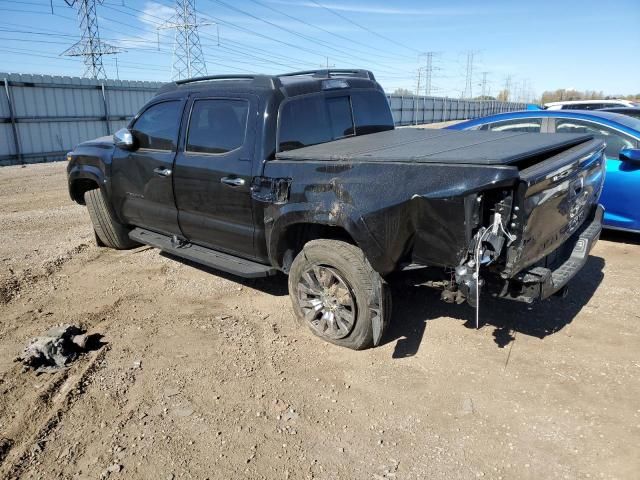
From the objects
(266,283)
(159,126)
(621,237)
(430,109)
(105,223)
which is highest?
(159,126)

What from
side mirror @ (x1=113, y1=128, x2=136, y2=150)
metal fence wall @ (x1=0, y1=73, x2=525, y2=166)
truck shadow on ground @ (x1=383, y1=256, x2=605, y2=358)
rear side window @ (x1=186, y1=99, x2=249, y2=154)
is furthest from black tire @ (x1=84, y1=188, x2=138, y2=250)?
metal fence wall @ (x1=0, y1=73, x2=525, y2=166)

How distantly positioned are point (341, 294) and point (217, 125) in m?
1.83

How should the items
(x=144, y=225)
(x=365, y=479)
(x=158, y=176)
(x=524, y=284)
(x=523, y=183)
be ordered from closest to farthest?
(x=365, y=479), (x=523, y=183), (x=524, y=284), (x=158, y=176), (x=144, y=225)

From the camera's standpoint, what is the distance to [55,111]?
16719mm

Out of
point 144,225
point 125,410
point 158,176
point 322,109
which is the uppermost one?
point 322,109

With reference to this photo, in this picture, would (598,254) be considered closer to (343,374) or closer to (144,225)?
(343,374)

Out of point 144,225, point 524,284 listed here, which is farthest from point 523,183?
point 144,225

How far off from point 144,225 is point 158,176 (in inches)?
32.3

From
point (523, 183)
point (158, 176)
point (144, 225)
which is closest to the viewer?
point (523, 183)

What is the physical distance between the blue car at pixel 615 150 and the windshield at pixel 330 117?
2.49 meters

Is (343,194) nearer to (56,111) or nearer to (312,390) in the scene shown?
(312,390)

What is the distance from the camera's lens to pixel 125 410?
123 inches

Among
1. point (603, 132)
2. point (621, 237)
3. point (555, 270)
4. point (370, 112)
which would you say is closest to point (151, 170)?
point (370, 112)

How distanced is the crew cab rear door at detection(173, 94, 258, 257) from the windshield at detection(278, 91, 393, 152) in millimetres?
283
